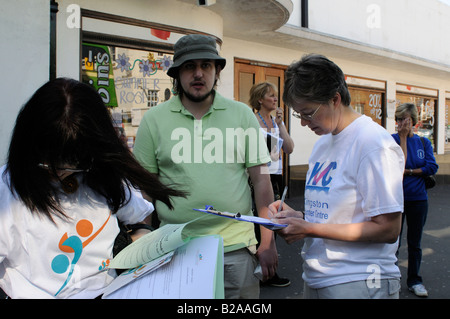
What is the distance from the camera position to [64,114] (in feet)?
3.71

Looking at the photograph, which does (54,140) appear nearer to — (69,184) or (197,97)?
(69,184)

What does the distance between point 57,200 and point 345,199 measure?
3.45 feet

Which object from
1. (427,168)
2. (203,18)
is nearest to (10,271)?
(427,168)

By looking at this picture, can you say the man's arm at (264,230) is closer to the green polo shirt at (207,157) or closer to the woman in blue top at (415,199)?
the green polo shirt at (207,157)

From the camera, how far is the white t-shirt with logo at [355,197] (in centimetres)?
140

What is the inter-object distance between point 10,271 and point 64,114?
49cm

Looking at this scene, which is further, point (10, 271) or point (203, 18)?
point (203, 18)

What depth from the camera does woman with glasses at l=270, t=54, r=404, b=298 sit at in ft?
4.62

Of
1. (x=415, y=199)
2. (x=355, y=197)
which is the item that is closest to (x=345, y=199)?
(x=355, y=197)

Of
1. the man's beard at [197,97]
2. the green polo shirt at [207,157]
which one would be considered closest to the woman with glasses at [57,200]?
the green polo shirt at [207,157]

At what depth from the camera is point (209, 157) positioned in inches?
77.7

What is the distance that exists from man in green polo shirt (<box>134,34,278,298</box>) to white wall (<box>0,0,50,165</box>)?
3.09m

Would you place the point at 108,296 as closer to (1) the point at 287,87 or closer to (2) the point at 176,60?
(1) the point at 287,87

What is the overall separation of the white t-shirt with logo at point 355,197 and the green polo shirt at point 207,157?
1.57ft
